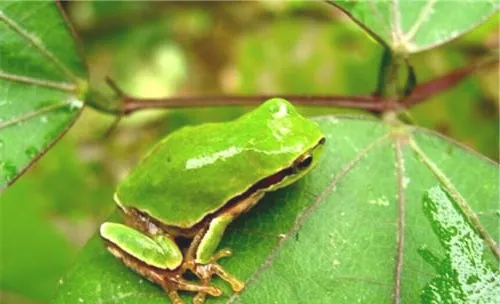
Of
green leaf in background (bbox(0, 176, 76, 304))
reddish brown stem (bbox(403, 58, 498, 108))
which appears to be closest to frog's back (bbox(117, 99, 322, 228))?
reddish brown stem (bbox(403, 58, 498, 108))

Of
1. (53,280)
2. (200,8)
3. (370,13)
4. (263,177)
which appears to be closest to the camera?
(263,177)

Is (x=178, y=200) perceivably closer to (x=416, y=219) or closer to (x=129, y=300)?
(x=129, y=300)

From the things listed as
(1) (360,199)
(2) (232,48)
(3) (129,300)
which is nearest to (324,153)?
(1) (360,199)

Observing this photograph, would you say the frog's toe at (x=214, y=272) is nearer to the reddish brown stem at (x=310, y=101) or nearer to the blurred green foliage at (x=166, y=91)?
the reddish brown stem at (x=310, y=101)

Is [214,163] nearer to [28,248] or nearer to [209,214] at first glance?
[209,214]

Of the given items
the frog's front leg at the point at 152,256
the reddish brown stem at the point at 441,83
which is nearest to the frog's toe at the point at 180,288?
the frog's front leg at the point at 152,256

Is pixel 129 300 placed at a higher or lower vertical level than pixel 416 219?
lower
